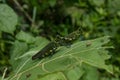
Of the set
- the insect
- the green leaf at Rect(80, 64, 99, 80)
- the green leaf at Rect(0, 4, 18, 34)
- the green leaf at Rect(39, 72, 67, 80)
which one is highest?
the green leaf at Rect(0, 4, 18, 34)

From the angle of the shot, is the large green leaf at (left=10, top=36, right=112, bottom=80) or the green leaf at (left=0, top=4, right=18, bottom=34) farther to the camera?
the green leaf at (left=0, top=4, right=18, bottom=34)

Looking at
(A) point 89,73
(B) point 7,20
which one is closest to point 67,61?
(A) point 89,73

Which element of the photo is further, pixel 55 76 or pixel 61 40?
pixel 61 40

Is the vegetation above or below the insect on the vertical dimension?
below

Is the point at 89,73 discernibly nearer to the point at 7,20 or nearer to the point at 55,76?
the point at 55,76

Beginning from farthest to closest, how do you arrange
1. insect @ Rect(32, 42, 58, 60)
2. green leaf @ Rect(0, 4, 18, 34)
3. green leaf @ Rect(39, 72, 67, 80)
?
green leaf @ Rect(0, 4, 18, 34)
insect @ Rect(32, 42, 58, 60)
green leaf @ Rect(39, 72, 67, 80)

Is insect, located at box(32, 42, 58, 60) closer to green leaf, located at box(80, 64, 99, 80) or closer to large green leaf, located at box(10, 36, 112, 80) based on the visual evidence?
large green leaf, located at box(10, 36, 112, 80)

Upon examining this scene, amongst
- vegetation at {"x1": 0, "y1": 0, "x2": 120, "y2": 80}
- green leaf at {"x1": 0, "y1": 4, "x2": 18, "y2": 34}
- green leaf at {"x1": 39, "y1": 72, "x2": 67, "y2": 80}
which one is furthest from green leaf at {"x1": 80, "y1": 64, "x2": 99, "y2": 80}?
green leaf at {"x1": 0, "y1": 4, "x2": 18, "y2": 34}

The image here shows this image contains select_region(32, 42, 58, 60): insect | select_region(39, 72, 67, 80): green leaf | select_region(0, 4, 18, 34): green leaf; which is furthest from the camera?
select_region(0, 4, 18, 34): green leaf
